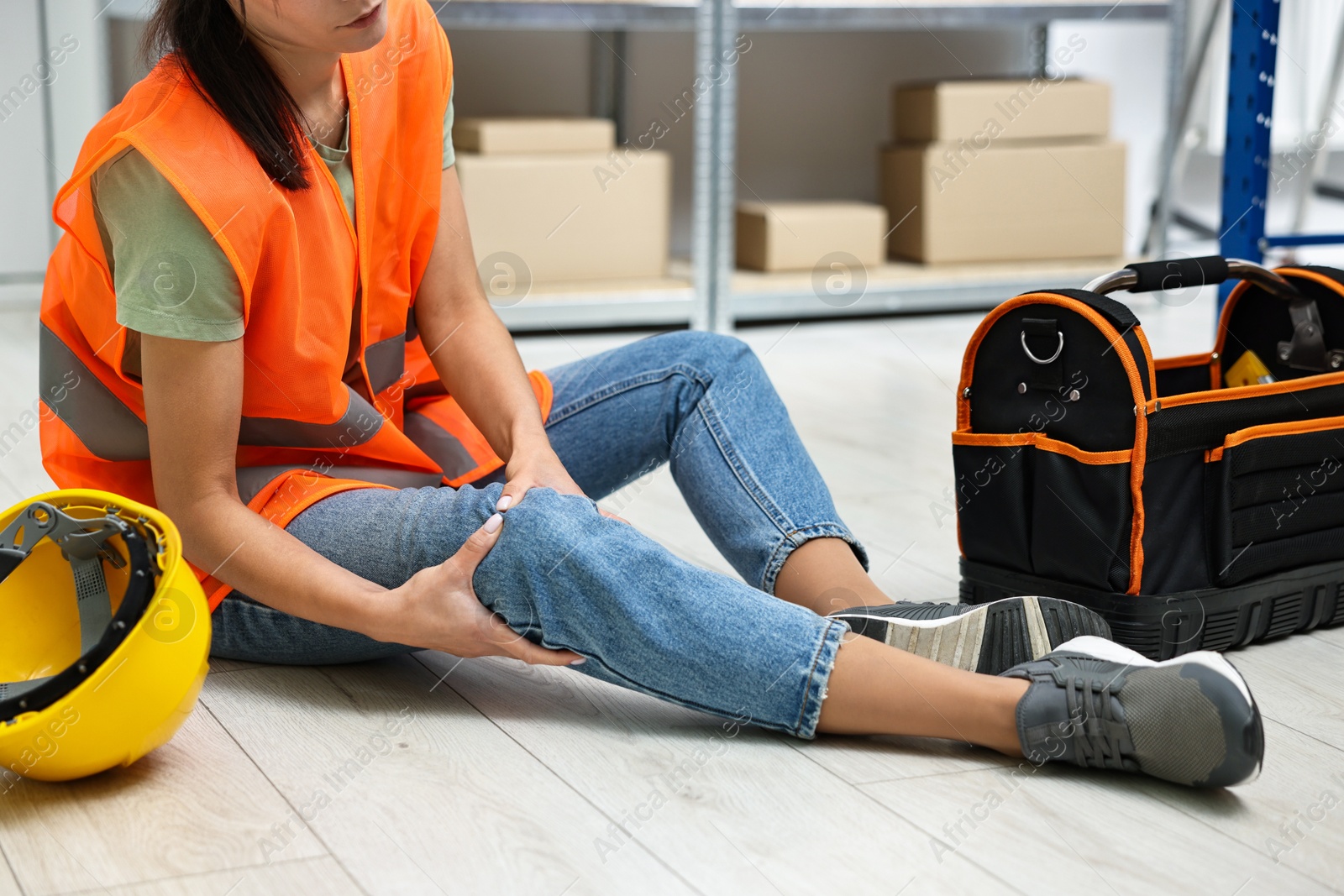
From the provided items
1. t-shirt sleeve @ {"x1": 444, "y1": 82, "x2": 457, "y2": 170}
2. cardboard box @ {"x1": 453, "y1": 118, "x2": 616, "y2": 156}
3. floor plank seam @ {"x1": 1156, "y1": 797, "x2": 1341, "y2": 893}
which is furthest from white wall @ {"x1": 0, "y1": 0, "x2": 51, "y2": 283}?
floor plank seam @ {"x1": 1156, "y1": 797, "x2": 1341, "y2": 893}

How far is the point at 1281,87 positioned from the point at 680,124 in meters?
1.37

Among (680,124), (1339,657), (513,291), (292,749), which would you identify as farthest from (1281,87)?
(292,749)

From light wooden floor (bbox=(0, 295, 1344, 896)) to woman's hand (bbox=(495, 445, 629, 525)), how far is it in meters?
0.16

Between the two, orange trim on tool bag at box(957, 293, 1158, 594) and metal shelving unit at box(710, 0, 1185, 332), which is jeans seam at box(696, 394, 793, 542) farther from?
metal shelving unit at box(710, 0, 1185, 332)

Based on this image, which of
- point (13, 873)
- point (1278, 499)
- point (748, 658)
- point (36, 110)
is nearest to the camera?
point (13, 873)

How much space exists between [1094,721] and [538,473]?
40cm

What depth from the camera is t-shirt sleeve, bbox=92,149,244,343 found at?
2.70ft

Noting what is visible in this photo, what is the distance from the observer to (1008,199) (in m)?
2.81

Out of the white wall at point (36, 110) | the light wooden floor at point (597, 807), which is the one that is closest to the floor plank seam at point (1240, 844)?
the light wooden floor at point (597, 807)

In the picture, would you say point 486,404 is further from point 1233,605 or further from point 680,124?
point 680,124

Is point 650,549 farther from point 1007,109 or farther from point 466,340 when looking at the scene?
point 1007,109

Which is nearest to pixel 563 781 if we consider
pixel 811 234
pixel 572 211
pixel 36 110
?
pixel 572 211

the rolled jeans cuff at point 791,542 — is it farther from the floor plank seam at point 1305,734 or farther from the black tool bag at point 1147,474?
the floor plank seam at point 1305,734

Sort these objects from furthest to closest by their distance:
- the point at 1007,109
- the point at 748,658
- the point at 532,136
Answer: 1. the point at 1007,109
2. the point at 532,136
3. the point at 748,658
